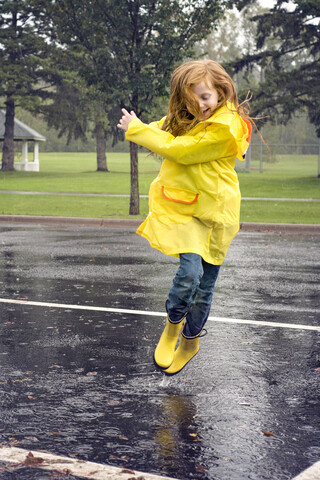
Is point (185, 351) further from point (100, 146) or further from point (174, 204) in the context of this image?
point (100, 146)

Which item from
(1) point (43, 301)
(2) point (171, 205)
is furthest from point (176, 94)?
(1) point (43, 301)

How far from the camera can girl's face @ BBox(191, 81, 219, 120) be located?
425 centimetres

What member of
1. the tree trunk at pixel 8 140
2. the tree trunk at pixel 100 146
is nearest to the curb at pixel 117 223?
the tree trunk at pixel 8 140

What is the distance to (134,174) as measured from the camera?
19.7m

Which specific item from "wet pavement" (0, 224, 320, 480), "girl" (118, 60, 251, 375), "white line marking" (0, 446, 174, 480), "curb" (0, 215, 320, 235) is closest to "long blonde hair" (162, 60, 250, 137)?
"girl" (118, 60, 251, 375)

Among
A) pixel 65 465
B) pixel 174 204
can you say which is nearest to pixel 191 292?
pixel 174 204

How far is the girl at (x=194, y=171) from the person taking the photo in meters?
4.21

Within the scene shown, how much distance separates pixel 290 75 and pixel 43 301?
3120cm

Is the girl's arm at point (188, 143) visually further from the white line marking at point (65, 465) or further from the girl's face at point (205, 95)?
the white line marking at point (65, 465)

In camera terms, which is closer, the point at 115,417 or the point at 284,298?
the point at 115,417

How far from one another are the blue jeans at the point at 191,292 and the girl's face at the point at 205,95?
80 cm

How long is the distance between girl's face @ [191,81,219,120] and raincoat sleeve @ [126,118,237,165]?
0.11 metres

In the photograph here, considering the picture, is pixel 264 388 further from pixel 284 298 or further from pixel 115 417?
pixel 284 298

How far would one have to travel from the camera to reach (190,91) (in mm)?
4242
